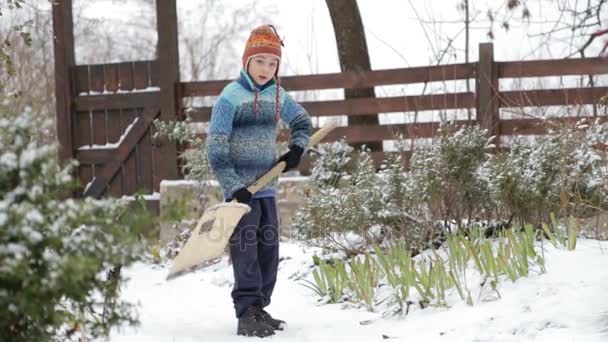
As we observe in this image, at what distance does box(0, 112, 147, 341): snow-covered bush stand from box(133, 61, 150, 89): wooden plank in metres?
6.41

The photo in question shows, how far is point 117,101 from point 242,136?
5050mm

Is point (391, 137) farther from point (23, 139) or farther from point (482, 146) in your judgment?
point (23, 139)

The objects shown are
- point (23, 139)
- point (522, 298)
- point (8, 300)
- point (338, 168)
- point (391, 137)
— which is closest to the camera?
point (8, 300)

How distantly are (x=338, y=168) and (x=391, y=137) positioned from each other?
108cm

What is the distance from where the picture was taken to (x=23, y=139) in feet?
7.47

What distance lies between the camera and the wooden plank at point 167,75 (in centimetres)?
843

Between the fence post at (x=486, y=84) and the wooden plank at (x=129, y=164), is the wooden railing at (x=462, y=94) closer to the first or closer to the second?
the fence post at (x=486, y=84)

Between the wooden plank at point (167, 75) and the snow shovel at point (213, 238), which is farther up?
the wooden plank at point (167, 75)

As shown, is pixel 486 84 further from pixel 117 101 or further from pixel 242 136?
pixel 242 136

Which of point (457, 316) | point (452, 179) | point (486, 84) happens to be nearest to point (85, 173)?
point (486, 84)

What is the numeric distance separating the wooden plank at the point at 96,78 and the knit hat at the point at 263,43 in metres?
5.15

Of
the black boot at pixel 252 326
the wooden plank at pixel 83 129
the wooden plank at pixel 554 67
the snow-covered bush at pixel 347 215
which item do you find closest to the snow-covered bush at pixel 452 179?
the snow-covered bush at pixel 347 215

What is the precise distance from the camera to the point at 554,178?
485cm

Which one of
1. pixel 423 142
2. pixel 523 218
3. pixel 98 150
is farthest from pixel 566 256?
pixel 98 150
